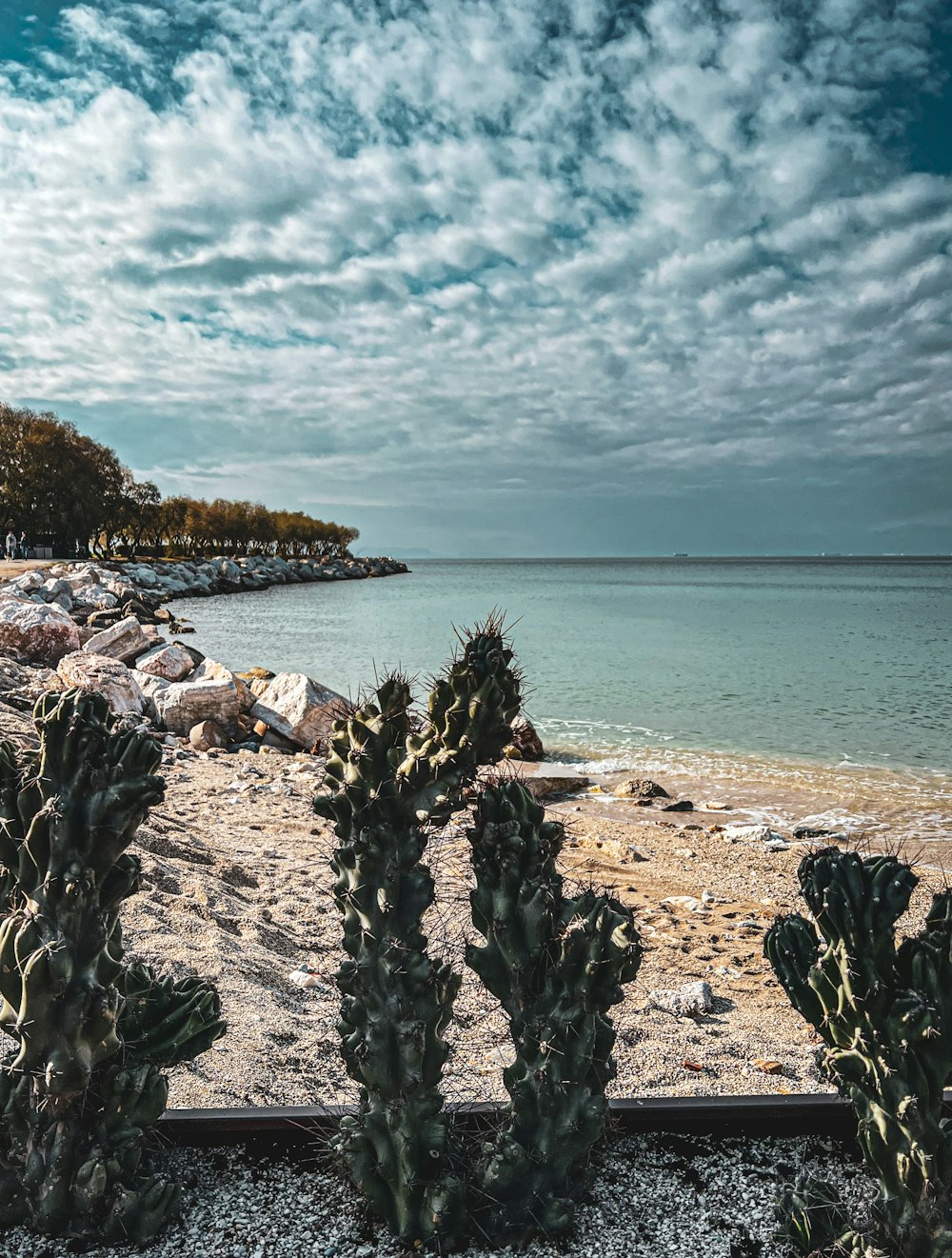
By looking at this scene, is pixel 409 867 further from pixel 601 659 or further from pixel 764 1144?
pixel 601 659

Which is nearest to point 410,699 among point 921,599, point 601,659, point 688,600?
point 601,659

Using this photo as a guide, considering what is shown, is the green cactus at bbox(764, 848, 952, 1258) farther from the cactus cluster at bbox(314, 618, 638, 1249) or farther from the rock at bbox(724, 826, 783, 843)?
the rock at bbox(724, 826, 783, 843)

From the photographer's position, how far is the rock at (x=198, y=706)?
13320mm

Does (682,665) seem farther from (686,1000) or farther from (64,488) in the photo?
(64,488)

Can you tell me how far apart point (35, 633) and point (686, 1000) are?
15.9m

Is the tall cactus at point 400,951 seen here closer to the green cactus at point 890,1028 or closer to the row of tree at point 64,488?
the green cactus at point 890,1028

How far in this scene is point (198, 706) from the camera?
1343 centimetres

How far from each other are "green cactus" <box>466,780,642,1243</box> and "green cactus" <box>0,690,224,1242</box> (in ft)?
3.01

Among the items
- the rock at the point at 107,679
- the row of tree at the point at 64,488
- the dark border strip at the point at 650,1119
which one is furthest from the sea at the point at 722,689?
the row of tree at the point at 64,488

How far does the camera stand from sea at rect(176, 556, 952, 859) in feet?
41.4

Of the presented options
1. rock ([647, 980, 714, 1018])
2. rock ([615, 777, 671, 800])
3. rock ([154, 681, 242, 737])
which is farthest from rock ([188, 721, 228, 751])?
rock ([647, 980, 714, 1018])

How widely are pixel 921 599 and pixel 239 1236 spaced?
259 ft

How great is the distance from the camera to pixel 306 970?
16.8 ft

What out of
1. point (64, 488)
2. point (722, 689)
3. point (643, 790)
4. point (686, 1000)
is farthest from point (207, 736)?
point (64, 488)
